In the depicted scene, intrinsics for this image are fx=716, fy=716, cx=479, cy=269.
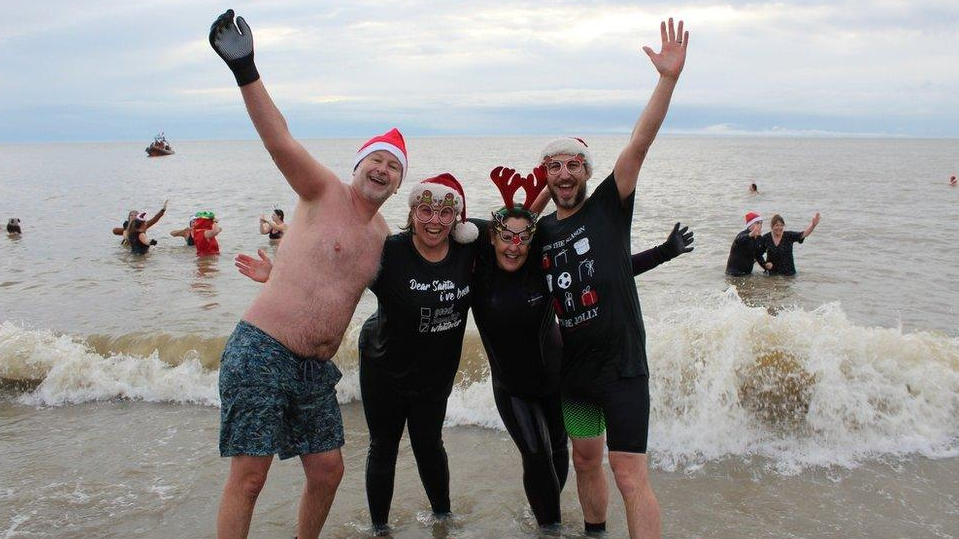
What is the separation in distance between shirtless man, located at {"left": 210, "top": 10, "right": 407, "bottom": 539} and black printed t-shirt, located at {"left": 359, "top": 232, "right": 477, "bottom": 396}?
14cm

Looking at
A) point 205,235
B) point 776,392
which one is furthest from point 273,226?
point 776,392

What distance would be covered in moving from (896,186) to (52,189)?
5613cm

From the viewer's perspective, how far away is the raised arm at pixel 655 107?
384 centimetres

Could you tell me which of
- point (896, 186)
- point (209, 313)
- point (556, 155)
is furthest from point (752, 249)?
point (896, 186)

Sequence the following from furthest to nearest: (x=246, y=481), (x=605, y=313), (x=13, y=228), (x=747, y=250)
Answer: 1. (x=13, y=228)
2. (x=747, y=250)
3. (x=605, y=313)
4. (x=246, y=481)

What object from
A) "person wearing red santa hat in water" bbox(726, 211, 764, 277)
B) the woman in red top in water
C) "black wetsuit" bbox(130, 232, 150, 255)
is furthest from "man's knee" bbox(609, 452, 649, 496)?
"black wetsuit" bbox(130, 232, 150, 255)

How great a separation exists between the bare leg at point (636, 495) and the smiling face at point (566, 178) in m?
1.42

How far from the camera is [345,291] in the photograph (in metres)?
3.89

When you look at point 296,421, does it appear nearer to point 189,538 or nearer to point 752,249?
point 189,538

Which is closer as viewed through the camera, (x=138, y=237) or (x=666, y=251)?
(x=666, y=251)

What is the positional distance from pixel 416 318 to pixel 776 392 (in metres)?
4.31

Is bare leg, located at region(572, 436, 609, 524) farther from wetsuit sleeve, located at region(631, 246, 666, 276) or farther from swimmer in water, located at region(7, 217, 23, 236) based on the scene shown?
swimmer in water, located at region(7, 217, 23, 236)

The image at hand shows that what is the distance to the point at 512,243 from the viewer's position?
4.05 metres

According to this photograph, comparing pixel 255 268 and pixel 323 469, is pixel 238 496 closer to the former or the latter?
pixel 323 469
